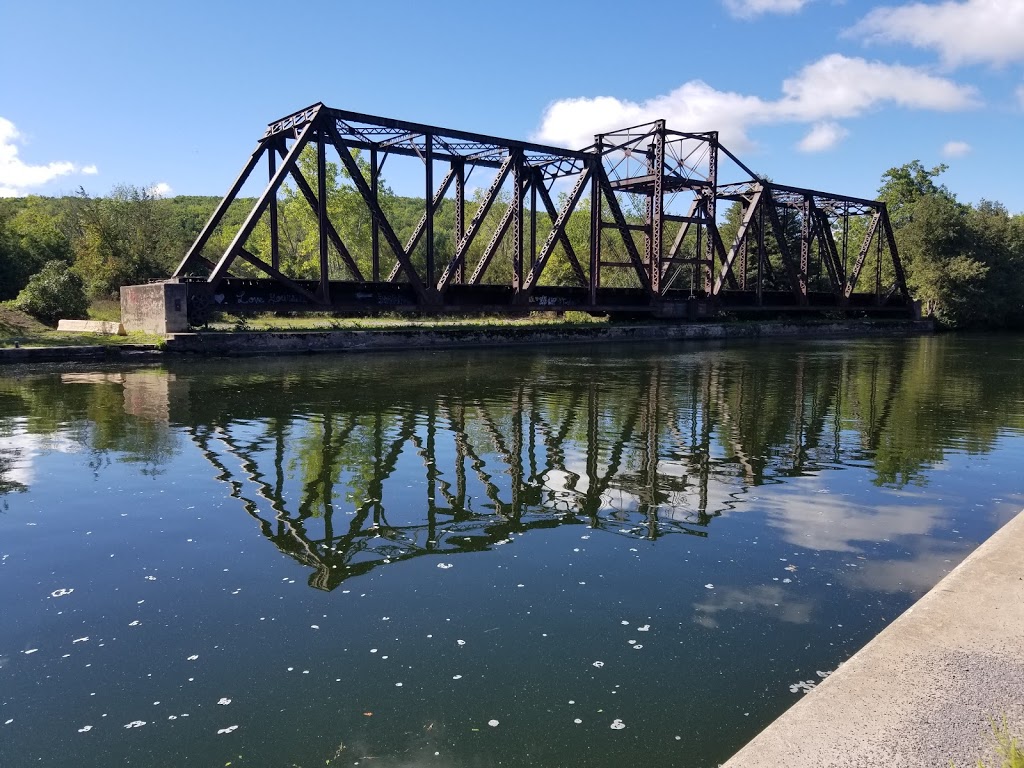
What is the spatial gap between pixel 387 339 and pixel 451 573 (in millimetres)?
21976

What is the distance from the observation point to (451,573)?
5.34 meters

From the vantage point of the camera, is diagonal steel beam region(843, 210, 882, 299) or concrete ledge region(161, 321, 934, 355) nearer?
concrete ledge region(161, 321, 934, 355)

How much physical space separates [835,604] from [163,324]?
22748 mm

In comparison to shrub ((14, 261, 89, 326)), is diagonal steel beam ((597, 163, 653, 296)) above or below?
above

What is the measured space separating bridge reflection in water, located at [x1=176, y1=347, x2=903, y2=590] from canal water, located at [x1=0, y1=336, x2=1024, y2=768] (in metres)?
0.06

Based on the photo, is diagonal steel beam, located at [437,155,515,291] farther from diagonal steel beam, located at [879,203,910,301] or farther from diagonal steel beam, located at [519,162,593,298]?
diagonal steel beam, located at [879,203,910,301]

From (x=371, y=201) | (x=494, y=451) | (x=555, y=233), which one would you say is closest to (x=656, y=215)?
(x=555, y=233)

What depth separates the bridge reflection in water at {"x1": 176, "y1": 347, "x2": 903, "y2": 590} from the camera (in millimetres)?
6461

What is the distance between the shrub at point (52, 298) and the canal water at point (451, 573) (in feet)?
63.8

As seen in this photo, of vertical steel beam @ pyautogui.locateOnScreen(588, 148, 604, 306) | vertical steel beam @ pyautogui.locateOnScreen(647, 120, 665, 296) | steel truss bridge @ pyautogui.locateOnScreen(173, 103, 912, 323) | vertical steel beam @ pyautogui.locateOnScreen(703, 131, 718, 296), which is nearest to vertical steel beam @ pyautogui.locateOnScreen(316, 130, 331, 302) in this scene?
steel truss bridge @ pyautogui.locateOnScreen(173, 103, 912, 323)

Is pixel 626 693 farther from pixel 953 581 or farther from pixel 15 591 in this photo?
pixel 15 591

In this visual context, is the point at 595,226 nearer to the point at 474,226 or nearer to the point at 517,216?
the point at 517,216

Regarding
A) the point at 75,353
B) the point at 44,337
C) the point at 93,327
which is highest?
the point at 93,327

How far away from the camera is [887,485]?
7.97 meters
